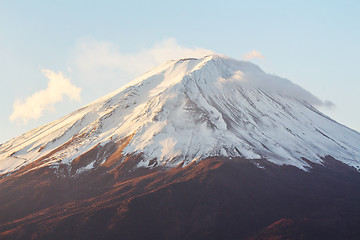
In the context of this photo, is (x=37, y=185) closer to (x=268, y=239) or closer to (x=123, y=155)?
(x=123, y=155)

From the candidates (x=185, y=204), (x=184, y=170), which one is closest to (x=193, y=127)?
(x=184, y=170)

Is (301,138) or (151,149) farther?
(301,138)

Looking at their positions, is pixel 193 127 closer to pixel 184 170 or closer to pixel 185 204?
pixel 184 170

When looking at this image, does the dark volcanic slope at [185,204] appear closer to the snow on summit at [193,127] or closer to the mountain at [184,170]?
the mountain at [184,170]

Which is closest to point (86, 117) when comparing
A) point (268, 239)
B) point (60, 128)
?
point (60, 128)

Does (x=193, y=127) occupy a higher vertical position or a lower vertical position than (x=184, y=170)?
higher

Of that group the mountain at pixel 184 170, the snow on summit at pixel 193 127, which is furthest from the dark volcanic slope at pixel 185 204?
the snow on summit at pixel 193 127
